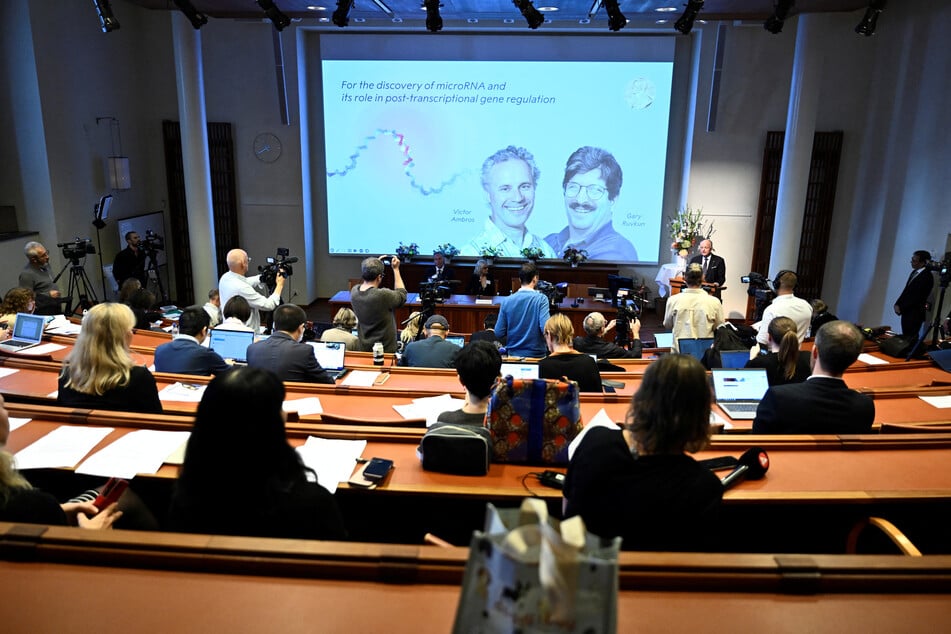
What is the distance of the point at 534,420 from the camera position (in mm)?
2477

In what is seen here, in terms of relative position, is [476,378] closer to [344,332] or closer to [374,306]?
[344,332]

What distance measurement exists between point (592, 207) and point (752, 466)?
767 cm

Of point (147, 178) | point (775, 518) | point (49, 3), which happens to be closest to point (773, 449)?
point (775, 518)

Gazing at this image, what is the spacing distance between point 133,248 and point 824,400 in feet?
27.4

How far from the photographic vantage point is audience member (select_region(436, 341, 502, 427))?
2543 millimetres

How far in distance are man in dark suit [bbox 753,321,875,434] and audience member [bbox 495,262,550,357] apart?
2.59 meters

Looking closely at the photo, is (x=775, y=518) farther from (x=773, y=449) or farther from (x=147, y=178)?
(x=147, y=178)

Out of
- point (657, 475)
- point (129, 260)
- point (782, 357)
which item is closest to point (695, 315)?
point (782, 357)

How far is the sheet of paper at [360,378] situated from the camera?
4.00m

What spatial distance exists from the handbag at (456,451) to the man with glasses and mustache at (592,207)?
25.3ft

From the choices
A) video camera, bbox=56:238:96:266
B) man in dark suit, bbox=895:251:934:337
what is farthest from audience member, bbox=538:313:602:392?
video camera, bbox=56:238:96:266

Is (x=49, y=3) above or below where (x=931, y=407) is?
above

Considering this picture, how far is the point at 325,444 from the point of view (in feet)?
8.63

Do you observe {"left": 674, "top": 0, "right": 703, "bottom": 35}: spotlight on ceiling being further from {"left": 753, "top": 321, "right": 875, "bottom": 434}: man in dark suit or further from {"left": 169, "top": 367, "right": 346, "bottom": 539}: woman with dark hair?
{"left": 169, "top": 367, "right": 346, "bottom": 539}: woman with dark hair
